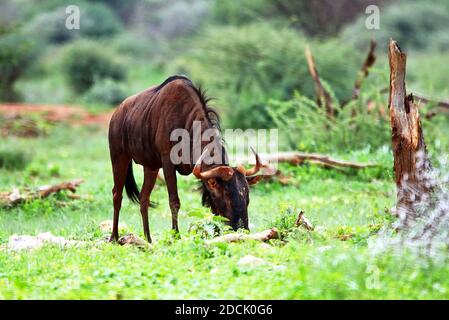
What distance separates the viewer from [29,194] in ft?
38.8

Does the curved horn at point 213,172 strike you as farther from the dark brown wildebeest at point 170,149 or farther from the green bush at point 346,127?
the green bush at point 346,127

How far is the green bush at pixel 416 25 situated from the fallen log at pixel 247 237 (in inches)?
1131

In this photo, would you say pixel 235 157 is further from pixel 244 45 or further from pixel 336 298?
pixel 244 45

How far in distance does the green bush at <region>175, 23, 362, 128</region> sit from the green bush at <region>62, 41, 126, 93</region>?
25.7 ft

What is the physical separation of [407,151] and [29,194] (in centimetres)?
591

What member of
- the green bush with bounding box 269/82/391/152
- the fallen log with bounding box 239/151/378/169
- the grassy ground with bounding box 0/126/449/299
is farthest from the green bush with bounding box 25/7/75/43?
the grassy ground with bounding box 0/126/449/299

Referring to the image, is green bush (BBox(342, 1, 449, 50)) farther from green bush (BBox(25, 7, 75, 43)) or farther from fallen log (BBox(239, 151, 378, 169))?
fallen log (BBox(239, 151, 378, 169))

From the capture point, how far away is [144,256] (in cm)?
743

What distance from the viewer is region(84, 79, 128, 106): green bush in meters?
27.5

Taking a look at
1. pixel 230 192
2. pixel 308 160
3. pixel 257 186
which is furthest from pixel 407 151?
pixel 308 160

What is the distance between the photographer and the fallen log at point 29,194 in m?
11.6

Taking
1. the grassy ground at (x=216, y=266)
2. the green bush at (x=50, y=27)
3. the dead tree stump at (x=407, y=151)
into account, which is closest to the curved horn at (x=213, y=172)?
the grassy ground at (x=216, y=266)

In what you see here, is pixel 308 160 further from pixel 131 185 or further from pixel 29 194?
pixel 131 185

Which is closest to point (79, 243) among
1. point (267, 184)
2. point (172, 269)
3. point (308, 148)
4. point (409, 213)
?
point (172, 269)
